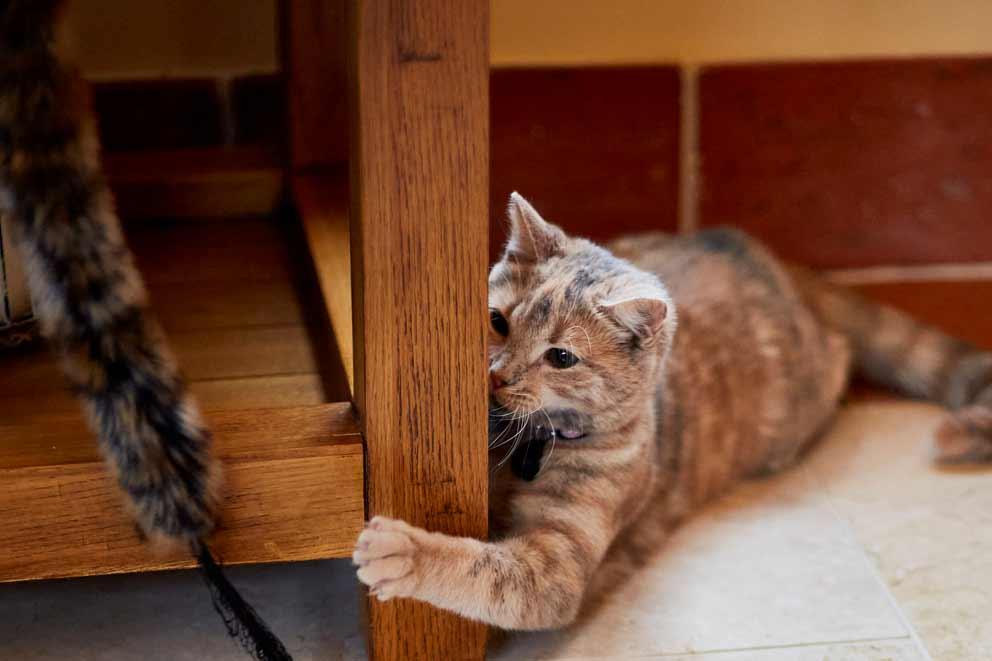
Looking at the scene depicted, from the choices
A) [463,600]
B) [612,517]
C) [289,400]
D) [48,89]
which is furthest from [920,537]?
[48,89]

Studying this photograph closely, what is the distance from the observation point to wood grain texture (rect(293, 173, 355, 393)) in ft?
4.55

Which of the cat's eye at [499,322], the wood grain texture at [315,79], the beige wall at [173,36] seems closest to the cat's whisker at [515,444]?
the cat's eye at [499,322]

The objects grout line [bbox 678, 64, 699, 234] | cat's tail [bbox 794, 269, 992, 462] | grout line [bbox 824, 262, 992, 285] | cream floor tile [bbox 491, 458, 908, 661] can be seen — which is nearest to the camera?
cream floor tile [bbox 491, 458, 908, 661]

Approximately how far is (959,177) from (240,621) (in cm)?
150

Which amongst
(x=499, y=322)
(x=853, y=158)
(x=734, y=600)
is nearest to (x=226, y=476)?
(x=499, y=322)

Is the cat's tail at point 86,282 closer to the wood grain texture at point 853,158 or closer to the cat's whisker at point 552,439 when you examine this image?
the cat's whisker at point 552,439

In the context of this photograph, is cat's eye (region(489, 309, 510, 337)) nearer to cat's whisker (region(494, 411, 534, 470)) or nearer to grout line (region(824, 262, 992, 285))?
cat's whisker (region(494, 411, 534, 470))

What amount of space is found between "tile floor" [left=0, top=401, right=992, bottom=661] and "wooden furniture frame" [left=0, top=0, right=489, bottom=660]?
18cm

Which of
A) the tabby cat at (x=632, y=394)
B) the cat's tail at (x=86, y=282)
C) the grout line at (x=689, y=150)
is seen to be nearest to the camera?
the cat's tail at (x=86, y=282)

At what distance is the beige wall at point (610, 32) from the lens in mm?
1927

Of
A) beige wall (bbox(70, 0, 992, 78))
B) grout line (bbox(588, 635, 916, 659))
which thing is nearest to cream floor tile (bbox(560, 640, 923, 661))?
grout line (bbox(588, 635, 916, 659))

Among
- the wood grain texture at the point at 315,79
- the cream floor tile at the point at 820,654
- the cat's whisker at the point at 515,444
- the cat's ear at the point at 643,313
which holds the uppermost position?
the wood grain texture at the point at 315,79

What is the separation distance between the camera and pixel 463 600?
3.96 ft

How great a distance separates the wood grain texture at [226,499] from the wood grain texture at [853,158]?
3.42 feet
